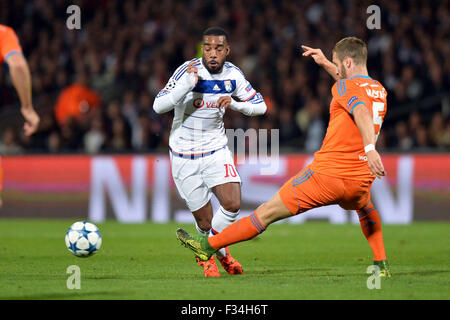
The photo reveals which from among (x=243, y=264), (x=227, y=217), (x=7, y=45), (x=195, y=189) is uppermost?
(x=7, y=45)

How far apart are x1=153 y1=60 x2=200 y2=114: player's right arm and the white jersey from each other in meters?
0.13

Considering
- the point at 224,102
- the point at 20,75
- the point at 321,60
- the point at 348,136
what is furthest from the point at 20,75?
the point at 321,60

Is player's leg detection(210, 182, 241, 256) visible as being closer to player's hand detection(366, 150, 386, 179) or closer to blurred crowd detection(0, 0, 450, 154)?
player's hand detection(366, 150, 386, 179)

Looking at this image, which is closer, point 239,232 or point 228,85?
point 239,232

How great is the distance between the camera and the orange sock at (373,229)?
7.25 metres

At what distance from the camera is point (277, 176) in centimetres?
1410

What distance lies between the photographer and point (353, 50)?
693cm

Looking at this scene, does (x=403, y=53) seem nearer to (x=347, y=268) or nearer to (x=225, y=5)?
(x=225, y=5)

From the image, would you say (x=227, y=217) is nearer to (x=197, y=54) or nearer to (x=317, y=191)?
(x=317, y=191)

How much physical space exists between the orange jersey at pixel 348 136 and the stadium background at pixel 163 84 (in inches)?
281

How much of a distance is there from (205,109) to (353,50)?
1.65 metres

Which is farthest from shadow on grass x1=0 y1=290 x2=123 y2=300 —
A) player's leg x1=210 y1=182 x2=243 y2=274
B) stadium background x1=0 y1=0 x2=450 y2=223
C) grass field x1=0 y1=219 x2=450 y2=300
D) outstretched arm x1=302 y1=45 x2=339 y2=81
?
stadium background x1=0 y1=0 x2=450 y2=223

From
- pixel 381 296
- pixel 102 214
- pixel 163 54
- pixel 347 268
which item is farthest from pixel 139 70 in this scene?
pixel 381 296
